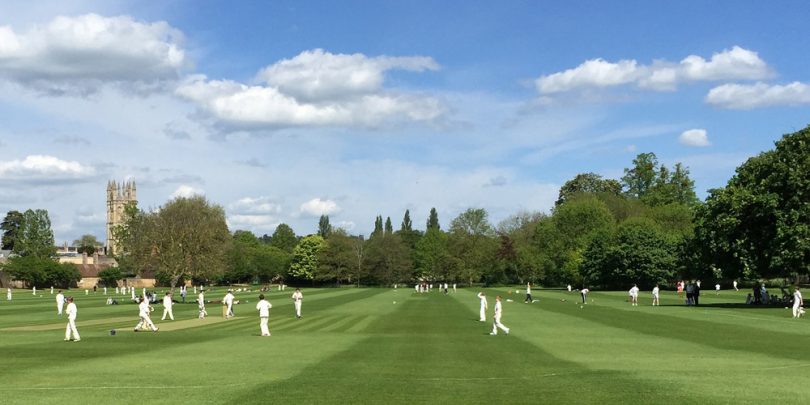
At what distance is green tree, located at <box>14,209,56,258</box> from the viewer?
611 ft

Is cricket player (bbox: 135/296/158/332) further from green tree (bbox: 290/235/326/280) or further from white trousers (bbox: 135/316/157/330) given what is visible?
green tree (bbox: 290/235/326/280)

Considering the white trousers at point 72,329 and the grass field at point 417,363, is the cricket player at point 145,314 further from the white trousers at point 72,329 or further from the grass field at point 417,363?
the white trousers at point 72,329

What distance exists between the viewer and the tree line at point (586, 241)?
57188 mm

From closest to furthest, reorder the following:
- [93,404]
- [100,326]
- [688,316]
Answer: [93,404], [100,326], [688,316]

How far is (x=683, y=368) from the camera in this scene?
2314 centimetres

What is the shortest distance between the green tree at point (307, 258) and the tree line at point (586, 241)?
13.7 inches

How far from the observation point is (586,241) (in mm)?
124375

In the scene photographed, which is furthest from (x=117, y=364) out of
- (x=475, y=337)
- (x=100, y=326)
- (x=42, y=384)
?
(x=100, y=326)

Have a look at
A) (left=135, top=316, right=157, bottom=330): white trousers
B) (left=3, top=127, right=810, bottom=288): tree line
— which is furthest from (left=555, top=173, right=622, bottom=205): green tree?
(left=135, top=316, right=157, bottom=330): white trousers

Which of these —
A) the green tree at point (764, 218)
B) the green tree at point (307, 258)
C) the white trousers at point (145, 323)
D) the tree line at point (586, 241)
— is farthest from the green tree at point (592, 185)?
the white trousers at point (145, 323)

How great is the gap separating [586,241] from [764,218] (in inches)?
2633

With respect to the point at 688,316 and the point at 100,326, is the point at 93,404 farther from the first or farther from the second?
the point at 688,316

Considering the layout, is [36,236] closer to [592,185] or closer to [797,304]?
[592,185]

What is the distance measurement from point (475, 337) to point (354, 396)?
18.0m
